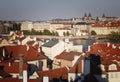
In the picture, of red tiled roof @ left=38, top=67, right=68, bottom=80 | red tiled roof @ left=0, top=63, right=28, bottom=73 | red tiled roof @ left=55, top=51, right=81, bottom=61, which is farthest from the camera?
red tiled roof @ left=55, top=51, right=81, bottom=61

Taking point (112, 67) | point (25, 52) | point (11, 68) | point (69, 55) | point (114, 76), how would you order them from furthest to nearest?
1. point (69, 55)
2. point (25, 52)
3. point (11, 68)
4. point (112, 67)
5. point (114, 76)

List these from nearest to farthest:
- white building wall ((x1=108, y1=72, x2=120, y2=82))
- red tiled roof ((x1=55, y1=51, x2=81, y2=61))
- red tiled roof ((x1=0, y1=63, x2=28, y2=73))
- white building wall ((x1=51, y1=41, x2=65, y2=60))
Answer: white building wall ((x1=108, y1=72, x2=120, y2=82)) → red tiled roof ((x1=0, y1=63, x2=28, y2=73)) → red tiled roof ((x1=55, y1=51, x2=81, y2=61)) → white building wall ((x1=51, y1=41, x2=65, y2=60))

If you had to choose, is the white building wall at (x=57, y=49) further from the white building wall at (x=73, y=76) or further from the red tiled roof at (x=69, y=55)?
the white building wall at (x=73, y=76)

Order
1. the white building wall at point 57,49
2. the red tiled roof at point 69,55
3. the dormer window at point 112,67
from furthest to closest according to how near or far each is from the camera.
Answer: the white building wall at point 57,49 < the red tiled roof at point 69,55 < the dormer window at point 112,67

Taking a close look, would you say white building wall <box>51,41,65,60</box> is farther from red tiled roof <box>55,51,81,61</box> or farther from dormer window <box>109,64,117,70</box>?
dormer window <box>109,64,117,70</box>

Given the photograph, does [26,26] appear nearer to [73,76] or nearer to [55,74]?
[55,74]

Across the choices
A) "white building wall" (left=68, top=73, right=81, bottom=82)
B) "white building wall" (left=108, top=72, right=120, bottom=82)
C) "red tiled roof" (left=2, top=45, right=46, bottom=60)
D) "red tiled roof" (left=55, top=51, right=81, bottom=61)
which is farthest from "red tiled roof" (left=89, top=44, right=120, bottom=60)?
"white building wall" (left=68, top=73, right=81, bottom=82)

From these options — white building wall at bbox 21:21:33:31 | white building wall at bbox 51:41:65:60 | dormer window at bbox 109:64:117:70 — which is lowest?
white building wall at bbox 21:21:33:31

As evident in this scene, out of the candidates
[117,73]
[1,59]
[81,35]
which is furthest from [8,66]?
[81,35]

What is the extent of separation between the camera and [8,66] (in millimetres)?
21141

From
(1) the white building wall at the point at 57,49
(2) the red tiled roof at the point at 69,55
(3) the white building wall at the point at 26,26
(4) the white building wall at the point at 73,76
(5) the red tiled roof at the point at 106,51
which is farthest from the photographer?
(3) the white building wall at the point at 26,26

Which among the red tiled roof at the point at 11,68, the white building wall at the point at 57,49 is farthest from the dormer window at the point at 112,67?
the white building wall at the point at 57,49

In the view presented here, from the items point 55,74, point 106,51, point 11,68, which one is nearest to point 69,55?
point 106,51

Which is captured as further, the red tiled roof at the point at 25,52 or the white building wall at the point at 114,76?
the red tiled roof at the point at 25,52
